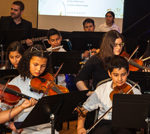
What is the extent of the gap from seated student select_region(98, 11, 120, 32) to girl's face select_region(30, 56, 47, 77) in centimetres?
341

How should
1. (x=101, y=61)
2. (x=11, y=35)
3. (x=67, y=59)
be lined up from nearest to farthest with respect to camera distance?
(x=101, y=61) → (x=67, y=59) → (x=11, y=35)

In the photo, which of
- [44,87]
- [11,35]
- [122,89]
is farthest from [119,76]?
[11,35]

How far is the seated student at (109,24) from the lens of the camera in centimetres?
596

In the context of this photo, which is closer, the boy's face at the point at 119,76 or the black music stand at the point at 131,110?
the black music stand at the point at 131,110

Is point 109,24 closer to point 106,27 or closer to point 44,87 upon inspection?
point 106,27

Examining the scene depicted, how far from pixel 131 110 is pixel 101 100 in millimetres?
467

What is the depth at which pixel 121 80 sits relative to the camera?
270cm

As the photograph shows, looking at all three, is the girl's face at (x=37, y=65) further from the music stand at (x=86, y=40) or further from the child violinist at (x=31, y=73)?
the music stand at (x=86, y=40)

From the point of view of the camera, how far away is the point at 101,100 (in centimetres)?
272

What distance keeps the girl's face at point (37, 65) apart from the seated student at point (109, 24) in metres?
3.41

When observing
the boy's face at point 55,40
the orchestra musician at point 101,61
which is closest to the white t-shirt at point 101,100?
the orchestra musician at point 101,61

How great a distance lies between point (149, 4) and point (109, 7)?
3.38ft

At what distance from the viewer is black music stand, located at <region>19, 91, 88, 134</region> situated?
213cm

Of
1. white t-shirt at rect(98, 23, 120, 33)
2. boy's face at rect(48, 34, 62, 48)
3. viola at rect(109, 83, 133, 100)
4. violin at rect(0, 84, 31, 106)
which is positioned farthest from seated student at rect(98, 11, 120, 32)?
violin at rect(0, 84, 31, 106)
